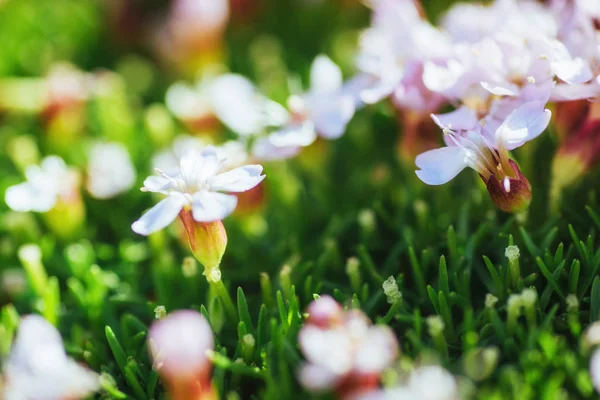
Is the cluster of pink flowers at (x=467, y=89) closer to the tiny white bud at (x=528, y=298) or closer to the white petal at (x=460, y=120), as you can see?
the white petal at (x=460, y=120)

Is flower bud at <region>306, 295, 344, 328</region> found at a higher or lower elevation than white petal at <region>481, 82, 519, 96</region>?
A: lower

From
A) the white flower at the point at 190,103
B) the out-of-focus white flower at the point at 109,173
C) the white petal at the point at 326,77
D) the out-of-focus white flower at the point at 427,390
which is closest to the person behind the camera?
the out-of-focus white flower at the point at 427,390

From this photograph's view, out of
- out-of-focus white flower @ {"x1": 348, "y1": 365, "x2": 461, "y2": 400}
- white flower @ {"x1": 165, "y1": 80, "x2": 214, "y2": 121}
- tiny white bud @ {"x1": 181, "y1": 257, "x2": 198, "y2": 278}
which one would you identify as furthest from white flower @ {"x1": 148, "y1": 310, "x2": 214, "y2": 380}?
white flower @ {"x1": 165, "y1": 80, "x2": 214, "y2": 121}

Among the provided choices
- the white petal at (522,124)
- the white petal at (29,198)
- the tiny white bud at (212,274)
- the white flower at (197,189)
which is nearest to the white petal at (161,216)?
the white flower at (197,189)

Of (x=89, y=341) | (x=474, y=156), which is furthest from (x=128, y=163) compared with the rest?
(x=474, y=156)

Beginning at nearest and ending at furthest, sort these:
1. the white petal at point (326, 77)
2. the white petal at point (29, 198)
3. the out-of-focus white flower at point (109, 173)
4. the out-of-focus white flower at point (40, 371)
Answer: the out-of-focus white flower at point (40, 371), the white petal at point (29, 198), the white petal at point (326, 77), the out-of-focus white flower at point (109, 173)

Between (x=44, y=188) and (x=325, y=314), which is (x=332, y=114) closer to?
(x=325, y=314)

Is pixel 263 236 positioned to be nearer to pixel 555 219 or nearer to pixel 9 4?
pixel 555 219

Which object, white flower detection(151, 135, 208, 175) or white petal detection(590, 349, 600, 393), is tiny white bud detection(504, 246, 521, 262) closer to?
white petal detection(590, 349, 600, 393)
